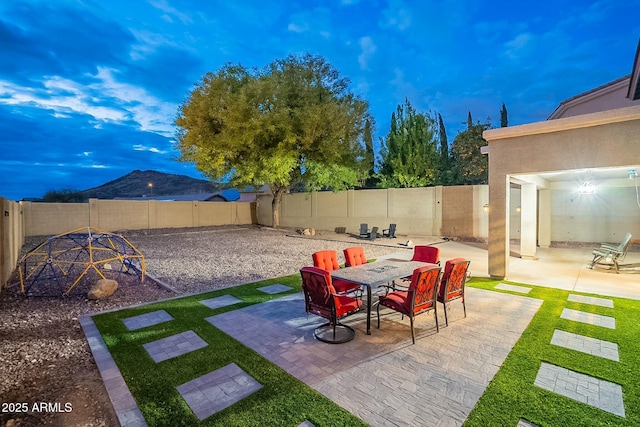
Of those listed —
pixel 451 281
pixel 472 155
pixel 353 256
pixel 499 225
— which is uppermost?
pixel 472 155

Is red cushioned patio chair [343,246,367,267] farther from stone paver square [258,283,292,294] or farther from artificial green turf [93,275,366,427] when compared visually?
artificial green turf [93,275,366,427]

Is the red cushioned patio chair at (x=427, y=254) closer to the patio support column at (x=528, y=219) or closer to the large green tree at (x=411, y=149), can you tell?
the patio support column at (x=528, y=219)

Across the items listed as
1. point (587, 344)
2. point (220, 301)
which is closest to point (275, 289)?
point (220, 301)

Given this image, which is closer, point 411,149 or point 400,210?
point 400,210

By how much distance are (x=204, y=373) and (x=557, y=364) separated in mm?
3973

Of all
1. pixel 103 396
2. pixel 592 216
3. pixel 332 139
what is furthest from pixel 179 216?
pixel 592 216

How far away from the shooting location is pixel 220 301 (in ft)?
19.1

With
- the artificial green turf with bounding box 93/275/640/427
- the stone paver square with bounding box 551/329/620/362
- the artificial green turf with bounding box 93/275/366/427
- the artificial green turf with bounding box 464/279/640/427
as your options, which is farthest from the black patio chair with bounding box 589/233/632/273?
the artificial green turf with bounding box 93/275/366/427

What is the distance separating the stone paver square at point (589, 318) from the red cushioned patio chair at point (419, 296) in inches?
93.8

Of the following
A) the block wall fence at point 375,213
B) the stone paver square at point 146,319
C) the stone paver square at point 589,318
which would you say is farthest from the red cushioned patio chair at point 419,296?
the block wall fence at point 375,213

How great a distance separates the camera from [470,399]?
2.76m

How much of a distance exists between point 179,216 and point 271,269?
1468cm

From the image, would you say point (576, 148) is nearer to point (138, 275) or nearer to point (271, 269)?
point (271, 269)

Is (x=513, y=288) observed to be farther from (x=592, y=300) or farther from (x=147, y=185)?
(x=147, y=185)
